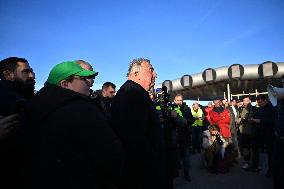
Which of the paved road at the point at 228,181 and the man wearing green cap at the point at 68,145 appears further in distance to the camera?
the paved road at the point at 228,181

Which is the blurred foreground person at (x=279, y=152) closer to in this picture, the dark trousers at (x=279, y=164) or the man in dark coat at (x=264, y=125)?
the dark trousers at (x=279, y=164)

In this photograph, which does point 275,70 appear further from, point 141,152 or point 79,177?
point 79,177

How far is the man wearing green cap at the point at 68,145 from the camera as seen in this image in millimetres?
1690

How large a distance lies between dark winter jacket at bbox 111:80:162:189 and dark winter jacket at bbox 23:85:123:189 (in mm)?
772

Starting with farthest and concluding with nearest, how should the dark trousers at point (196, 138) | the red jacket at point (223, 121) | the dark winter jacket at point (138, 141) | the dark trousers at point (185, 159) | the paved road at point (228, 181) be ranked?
the dark trousers at point (196, 138), the red jacket at point (223, 121), the dark trousers at point (185, 159), the paved road at point (228, 181), the dark winter jacket at point (138, 141)

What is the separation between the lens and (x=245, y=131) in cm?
853

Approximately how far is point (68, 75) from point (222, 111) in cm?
741

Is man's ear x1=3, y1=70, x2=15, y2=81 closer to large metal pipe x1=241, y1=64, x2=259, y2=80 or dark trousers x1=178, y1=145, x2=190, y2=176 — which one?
dark trousers x1=178, y1=145, x2=190, y2=176

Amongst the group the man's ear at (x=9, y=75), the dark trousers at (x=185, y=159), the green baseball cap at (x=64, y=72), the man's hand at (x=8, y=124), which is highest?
the man's ear at (x=9, y=75)

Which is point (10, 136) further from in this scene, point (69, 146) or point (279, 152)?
point (279, 152)

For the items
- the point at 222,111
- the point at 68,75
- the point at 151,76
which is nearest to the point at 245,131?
the point at 222,111

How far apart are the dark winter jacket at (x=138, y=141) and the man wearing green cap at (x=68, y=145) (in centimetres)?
76

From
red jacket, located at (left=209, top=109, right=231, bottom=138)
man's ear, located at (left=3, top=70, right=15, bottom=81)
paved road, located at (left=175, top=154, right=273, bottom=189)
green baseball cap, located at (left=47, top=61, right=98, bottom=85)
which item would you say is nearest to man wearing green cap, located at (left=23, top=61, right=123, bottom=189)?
green baseball cap, located at (left=47, top=61, right=98, bottom=85)

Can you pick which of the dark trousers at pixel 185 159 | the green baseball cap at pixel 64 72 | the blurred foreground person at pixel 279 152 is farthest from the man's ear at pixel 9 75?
the dark trousers at pixel 185 159
